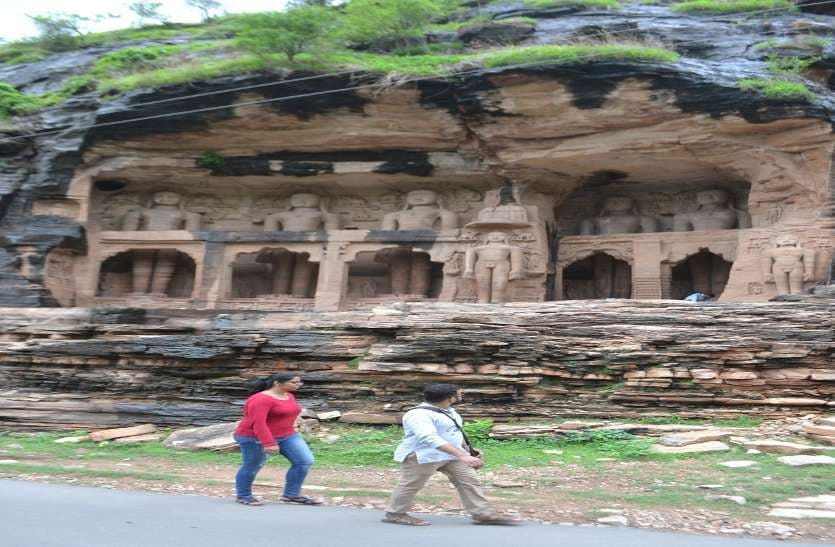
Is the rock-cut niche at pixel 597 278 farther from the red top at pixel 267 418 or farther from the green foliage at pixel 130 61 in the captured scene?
the red top at pixel 267 418

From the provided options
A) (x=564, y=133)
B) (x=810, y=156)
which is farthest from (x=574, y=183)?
(x=810, y=156)

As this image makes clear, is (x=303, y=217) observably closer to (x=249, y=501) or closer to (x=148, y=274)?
(x=148, y=274)

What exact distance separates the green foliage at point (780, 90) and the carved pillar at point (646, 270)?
4.64m

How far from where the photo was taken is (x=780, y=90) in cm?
1525

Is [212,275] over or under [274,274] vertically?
under

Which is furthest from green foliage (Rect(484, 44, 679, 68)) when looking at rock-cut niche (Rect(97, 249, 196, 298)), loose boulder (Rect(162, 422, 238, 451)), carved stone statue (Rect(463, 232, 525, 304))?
rock-cut niche (Rect(97, 249, 196, 298))

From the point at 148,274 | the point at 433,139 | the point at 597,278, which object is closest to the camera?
the point at 433,139

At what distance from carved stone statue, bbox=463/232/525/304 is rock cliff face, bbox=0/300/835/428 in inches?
200

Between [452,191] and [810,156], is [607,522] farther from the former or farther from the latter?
[452,191]

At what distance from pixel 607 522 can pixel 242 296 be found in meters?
19.3

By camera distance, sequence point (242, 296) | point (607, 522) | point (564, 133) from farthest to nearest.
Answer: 1. point (242, 296)
2. point (564, 133)
3. point (607, 522)

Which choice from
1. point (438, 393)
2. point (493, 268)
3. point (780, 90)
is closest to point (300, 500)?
point (438, 393)

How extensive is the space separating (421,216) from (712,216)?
7895mm

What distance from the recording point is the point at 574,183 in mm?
Answer: 19969
